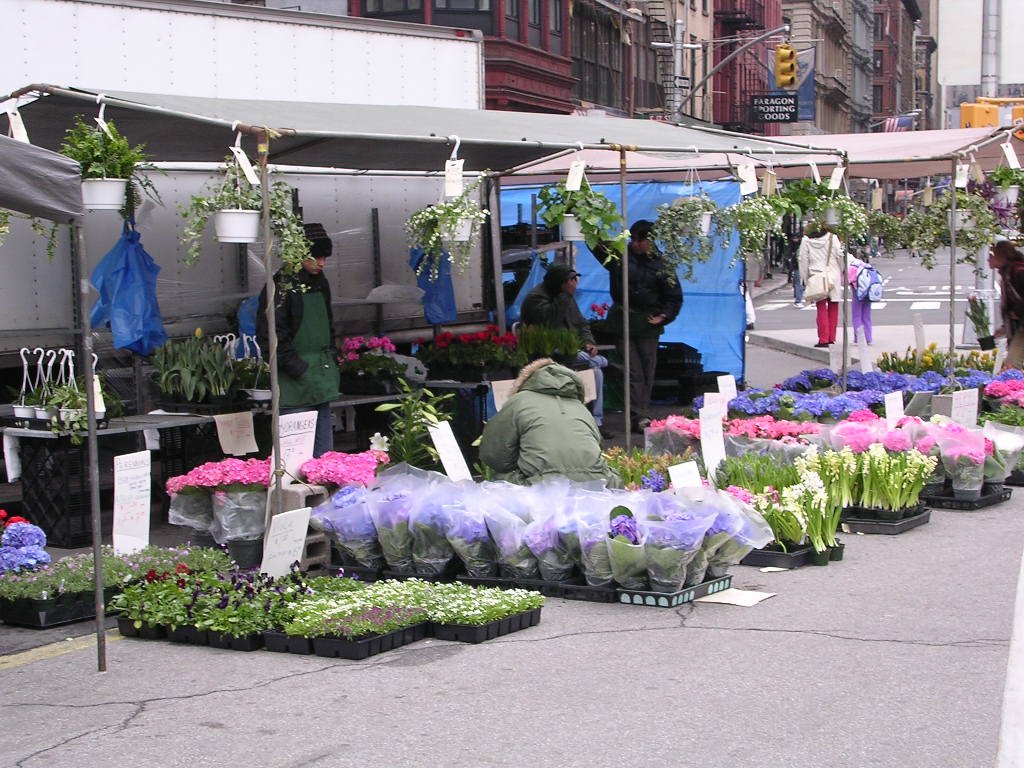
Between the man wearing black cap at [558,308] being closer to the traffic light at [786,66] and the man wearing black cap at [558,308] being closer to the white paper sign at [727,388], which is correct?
the white paper sign at [727,388]

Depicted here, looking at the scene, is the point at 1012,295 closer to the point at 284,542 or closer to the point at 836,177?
the point at 836,177

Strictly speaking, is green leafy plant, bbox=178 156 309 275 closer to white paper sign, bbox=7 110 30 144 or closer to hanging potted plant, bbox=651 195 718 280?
white paper sign, bbox=7 110 30 144

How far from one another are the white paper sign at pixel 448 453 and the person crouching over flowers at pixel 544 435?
21 cm

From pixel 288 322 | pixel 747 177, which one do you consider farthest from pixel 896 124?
pixel 288 322

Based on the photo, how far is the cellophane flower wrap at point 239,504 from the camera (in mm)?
8562

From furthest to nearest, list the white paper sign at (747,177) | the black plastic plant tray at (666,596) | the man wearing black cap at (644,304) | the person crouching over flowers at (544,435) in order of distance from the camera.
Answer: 1. the man wearing black cap at (644,304)
2. the white paper sign at (747,177)
3. the person crouching over flowers at (544,435)
4. the black plastic plant tray at (666,596)

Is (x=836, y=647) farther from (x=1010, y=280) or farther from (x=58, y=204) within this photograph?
(x=1010, y=280)

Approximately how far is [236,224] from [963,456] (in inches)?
211

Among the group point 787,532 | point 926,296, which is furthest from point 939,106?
point 787,532

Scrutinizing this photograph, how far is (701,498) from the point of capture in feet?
26.5

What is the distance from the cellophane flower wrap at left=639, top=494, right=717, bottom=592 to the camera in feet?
24.4

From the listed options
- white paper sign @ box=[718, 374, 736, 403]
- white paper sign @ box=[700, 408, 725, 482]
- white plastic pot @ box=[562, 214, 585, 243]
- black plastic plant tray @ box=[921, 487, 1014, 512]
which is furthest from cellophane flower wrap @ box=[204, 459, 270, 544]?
black plastic plant tray @ box=[921, 487, 1014, 512]

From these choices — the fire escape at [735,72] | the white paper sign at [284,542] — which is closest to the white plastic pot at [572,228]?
the white paper sign at [284,542]

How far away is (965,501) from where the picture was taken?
10383 millimetres
